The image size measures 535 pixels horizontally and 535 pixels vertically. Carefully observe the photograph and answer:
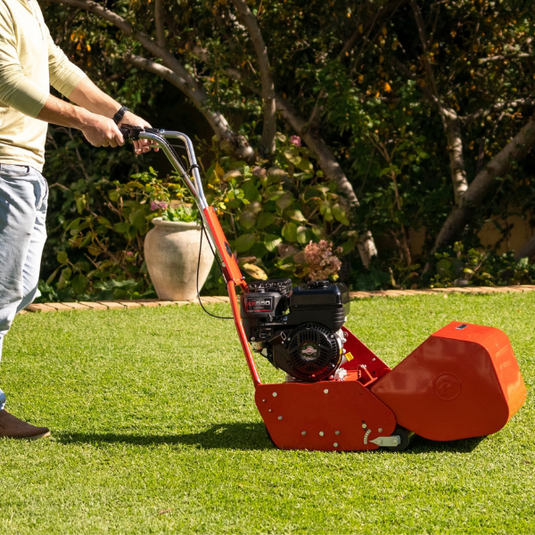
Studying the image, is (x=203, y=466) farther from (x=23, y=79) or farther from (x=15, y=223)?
(x=23, y=79)

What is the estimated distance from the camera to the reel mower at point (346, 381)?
273 cm

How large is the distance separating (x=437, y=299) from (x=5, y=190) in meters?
3.91

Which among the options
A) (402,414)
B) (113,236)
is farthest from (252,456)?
(113,236)

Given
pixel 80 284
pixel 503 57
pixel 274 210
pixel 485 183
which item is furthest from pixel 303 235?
pixel 503 57

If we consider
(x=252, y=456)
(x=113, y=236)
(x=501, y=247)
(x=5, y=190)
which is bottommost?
(x=113, y=236)

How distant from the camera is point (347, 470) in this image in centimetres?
268

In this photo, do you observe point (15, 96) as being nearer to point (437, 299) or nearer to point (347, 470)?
point (347, 470)

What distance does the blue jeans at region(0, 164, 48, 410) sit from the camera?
2.82m

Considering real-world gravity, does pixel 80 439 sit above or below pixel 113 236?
above

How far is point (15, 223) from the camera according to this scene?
286cm

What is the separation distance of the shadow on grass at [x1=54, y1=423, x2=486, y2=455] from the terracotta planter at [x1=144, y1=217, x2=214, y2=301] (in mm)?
2863

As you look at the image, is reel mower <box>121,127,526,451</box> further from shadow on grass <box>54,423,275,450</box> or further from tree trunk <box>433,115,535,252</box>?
tree trunk <box>433,115,535,252</box>

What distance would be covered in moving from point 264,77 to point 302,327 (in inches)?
180

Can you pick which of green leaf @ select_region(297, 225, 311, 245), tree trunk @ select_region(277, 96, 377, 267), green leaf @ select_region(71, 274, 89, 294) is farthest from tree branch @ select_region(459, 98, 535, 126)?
green leaf @ select_region(71, 274, 89, 294)
